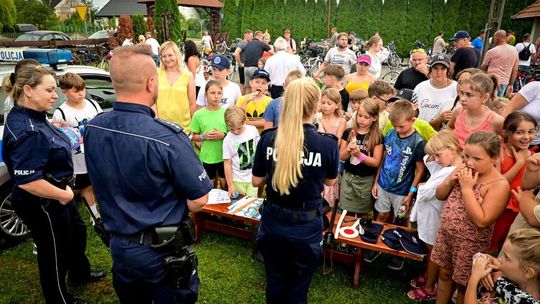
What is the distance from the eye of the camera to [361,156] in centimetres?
372

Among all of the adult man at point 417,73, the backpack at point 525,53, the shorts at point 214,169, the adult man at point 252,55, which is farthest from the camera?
the backpack at point 525,53

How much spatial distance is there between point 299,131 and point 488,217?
1525 mm

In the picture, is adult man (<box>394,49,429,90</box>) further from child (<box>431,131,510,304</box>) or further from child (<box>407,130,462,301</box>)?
child (<box>431,131,510,304</box>)

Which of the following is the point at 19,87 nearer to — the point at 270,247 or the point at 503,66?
the point at 270,247

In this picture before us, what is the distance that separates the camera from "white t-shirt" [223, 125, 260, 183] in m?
4.12

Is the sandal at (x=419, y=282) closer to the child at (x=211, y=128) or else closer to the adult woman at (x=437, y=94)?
the adult woman at (x=437, y=94)

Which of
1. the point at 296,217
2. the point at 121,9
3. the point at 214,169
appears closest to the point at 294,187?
the point at 296,217

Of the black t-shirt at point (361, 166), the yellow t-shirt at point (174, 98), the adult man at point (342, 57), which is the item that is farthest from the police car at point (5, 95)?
the adult man at point (342, 57)

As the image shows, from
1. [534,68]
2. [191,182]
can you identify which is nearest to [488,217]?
[191,182]

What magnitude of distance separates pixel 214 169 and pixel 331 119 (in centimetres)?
156

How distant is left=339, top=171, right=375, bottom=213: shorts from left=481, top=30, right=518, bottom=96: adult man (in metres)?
6.38

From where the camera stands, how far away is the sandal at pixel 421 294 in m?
3.36

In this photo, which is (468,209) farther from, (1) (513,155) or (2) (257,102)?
(2) (257,102)

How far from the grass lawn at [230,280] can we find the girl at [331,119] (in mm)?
790
